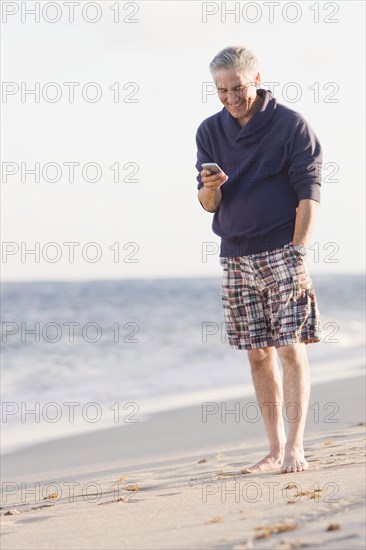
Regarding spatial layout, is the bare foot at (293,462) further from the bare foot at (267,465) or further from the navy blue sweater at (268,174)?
the navy blue sweater at (268,174)

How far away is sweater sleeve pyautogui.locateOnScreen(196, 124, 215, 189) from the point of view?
4258 mm

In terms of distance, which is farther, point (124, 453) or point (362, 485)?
point (124, 453)

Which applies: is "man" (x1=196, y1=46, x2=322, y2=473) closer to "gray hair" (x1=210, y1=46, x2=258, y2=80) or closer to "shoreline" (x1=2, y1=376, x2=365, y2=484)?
"gray hair" (x1=210, y1=46, x2=258, y2=80)

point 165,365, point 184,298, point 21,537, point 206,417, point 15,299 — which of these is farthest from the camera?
point 15,299

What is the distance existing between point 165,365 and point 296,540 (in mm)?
8629

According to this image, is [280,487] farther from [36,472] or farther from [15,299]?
[15,299]

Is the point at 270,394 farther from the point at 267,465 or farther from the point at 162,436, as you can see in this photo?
the point at 162,436

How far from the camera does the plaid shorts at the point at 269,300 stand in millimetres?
3994

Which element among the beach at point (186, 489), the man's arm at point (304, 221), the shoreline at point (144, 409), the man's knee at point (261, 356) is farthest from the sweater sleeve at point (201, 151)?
the shoreline at point (144, 409)

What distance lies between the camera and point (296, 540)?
2705 mm

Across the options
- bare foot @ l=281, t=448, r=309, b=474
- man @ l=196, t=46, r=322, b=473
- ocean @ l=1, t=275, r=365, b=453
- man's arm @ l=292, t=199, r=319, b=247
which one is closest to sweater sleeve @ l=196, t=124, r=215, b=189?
man @ l=196, t=46, r=322, b=473

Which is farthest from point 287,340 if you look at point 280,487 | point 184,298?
point 184,298

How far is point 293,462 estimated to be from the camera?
13.0 ft

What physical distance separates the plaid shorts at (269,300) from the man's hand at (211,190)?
244mm
